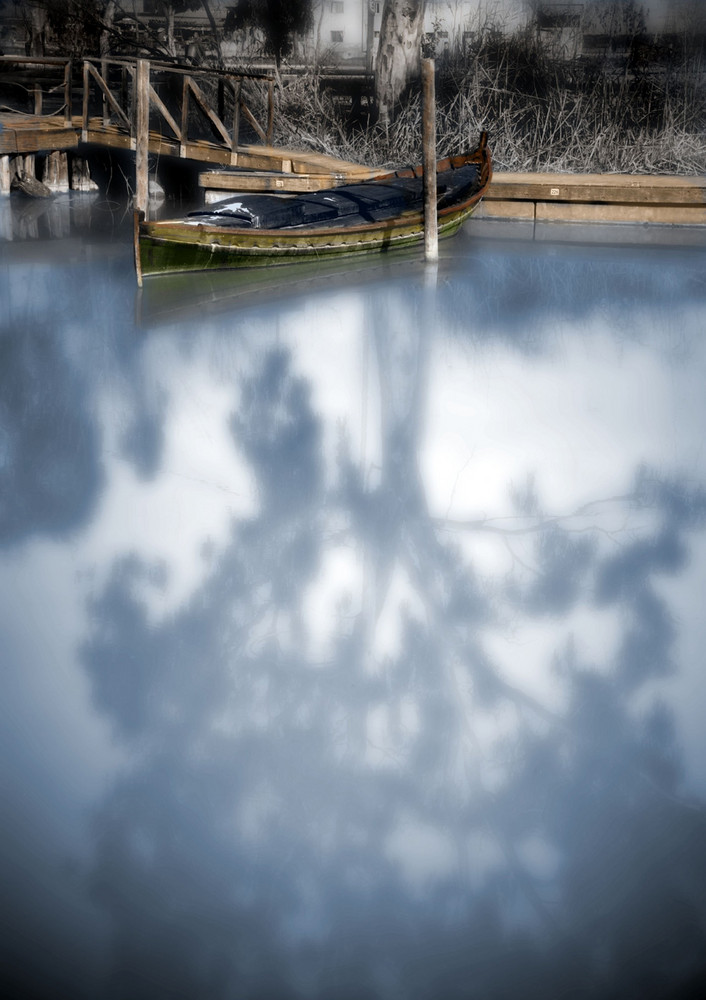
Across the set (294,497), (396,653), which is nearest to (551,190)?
(294,497)

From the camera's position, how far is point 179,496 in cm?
476

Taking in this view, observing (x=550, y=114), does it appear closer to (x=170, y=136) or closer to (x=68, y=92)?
(x=170, y=136)

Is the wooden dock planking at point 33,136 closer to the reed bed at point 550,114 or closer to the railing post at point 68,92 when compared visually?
the railing post at point 68,92

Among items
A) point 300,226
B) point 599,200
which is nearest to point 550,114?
point 599,200

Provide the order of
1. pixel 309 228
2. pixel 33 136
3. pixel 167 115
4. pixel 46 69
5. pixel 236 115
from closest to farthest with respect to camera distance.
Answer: pixel 309 228
pixel 167 115
pixel 236 115
pixel 33 136
pixel 46 69

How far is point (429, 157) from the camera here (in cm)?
932

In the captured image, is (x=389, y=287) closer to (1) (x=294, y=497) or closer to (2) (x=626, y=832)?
Answer: (1) (x=294, y=497)

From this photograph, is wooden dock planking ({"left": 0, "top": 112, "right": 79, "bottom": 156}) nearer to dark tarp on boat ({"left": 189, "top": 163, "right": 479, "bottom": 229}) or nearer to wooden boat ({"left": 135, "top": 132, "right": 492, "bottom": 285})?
dark tarp on boat ({"left": 189, "top": 163, "right": 479, "bottom": 229})

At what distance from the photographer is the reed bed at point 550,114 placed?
14.2 m

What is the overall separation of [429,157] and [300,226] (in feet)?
4.18

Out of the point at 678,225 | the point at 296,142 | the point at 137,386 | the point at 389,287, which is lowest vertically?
the point at 137,386

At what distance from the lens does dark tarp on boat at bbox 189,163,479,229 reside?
9.32 meters

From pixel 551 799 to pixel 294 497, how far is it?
91.8 inches

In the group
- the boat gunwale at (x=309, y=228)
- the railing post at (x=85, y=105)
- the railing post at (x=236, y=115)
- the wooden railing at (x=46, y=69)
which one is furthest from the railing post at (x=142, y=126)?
the wooden railing at (x=46, y=69)
